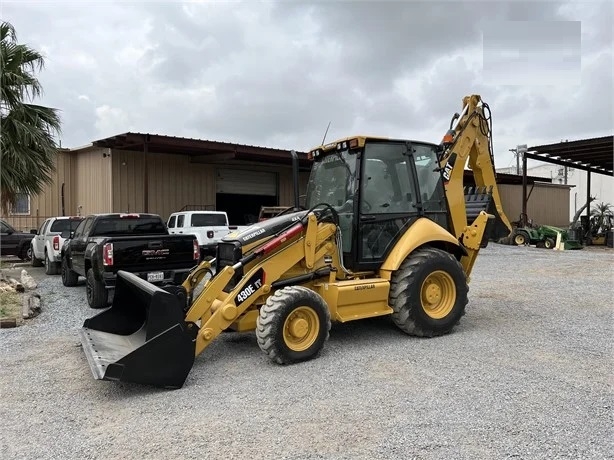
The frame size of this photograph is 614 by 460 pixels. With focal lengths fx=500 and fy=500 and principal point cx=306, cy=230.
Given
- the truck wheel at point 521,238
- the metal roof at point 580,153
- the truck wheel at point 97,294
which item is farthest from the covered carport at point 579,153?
the truck wheel at point 97,294

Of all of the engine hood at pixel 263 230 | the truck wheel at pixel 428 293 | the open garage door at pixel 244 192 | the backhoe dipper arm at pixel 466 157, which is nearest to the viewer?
the engine hood at pixel 263 230

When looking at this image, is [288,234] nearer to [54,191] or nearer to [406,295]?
[406,295]

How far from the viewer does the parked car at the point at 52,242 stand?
1380 cm

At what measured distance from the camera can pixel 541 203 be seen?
113 feet

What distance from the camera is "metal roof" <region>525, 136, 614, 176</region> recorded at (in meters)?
21.7

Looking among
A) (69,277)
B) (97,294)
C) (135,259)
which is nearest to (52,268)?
(69,277)

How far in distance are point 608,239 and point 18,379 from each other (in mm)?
28185

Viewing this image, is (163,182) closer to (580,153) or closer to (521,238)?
(521,238)

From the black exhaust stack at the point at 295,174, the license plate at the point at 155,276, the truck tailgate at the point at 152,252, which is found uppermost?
the black exhaust stack at the point at 295,174

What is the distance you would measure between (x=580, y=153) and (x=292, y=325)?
75.7 ft

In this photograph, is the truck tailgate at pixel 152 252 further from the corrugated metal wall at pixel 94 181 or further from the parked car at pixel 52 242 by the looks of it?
the corrugated metal wall at pixel 94 181

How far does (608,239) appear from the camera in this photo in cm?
2612

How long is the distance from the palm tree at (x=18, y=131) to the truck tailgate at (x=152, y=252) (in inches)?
211

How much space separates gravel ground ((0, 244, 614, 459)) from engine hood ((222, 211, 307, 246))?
131cm
